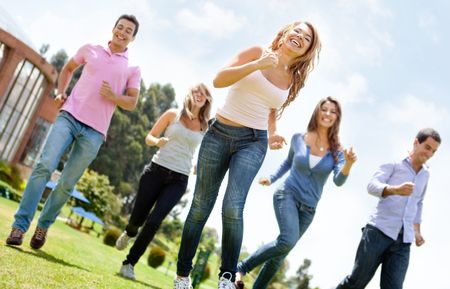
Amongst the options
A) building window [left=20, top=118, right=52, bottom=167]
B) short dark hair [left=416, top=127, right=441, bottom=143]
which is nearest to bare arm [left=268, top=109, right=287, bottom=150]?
short dark hair [left=416, top=127, right=441, bottom=143]

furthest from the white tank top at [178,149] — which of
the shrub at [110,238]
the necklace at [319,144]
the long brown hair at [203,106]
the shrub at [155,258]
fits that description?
the shrub at [110,238]

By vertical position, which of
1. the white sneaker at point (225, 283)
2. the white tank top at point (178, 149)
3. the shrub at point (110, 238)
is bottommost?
the shrub at point (110, 238)

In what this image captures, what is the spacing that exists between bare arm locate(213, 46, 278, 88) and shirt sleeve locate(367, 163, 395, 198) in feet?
7.47

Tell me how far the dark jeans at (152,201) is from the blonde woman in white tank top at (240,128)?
2.03 m

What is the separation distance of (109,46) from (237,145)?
2.66m

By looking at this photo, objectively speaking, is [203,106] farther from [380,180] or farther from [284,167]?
[380,180]

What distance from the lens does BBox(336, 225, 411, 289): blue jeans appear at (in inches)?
199

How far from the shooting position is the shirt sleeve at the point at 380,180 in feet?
16.9

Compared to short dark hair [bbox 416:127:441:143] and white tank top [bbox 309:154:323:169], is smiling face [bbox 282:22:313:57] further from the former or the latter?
short dark hair [bbox 416:127:441:143]

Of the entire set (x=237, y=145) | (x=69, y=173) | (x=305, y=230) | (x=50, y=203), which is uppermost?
(x=237, y=145)

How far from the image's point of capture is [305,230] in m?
5.23

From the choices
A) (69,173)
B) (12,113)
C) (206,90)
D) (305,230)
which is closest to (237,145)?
→ (305,230)

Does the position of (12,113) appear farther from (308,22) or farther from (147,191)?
(308,22)

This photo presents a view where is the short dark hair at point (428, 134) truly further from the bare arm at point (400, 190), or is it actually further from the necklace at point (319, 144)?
the necklace at point (319, 144)
